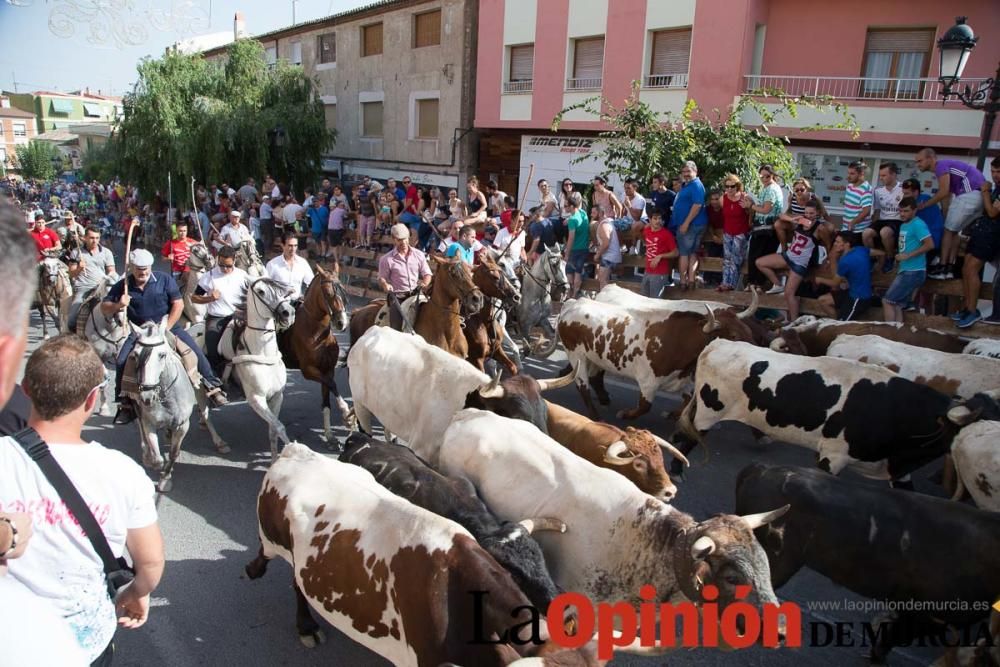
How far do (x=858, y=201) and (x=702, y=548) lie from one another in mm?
7676

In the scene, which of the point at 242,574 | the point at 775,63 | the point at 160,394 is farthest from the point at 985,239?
the point at 775,63

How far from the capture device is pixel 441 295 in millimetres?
7742

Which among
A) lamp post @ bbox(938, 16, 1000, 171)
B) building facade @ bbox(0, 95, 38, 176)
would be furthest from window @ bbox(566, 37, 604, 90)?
building facade @ bbox(0, 95, 38, 176)

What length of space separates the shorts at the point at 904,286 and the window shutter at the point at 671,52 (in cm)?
1174

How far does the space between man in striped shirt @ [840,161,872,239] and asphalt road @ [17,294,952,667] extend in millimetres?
3641

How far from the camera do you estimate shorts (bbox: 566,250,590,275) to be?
463 inches

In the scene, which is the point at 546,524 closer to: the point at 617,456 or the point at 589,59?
the point at 617,456

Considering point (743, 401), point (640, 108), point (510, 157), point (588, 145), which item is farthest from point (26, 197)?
point (743, 401)

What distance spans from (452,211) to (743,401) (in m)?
9.18

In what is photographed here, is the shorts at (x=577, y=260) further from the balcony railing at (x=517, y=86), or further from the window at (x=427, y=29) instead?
the window at (x=427, y=29)

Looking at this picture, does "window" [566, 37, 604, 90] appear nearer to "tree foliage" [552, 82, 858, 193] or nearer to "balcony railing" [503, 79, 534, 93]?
"balcony railing" [503, 79, 534, 93]

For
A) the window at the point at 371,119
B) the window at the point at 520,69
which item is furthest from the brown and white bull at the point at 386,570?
the window at the point at 371,119

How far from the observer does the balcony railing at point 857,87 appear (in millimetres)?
15758

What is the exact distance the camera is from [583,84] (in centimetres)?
2045
